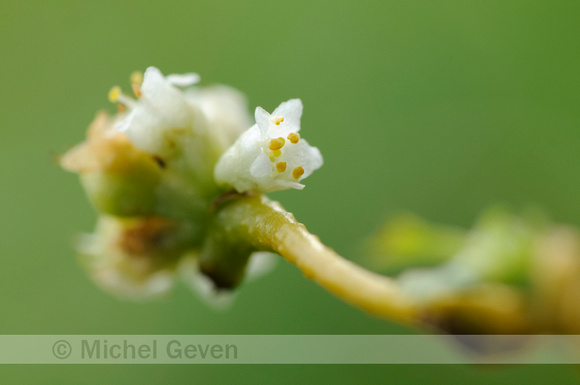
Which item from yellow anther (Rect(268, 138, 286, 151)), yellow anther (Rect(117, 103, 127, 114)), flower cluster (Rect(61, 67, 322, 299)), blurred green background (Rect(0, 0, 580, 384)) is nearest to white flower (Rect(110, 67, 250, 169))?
flower cluster (Rect(61, 67, 322, 299))

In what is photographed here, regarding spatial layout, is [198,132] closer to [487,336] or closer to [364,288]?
[364,288]

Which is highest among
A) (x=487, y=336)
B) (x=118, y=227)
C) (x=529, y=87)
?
(x=529, y=87)

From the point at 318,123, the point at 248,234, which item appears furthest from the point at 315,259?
the point at 318,123

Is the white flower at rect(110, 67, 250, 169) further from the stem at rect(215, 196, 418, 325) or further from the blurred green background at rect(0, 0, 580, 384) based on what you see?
the blurred green background at rect(0, 0, 580, 384)

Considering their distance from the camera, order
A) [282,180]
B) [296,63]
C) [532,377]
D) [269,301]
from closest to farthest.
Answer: [282,180] < [532,377] < [269,301] < [296,63]

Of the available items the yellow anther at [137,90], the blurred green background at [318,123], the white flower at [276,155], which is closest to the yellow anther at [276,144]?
the white flower at [276,155]

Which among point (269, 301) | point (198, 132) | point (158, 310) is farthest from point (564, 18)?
point (198, 132)
